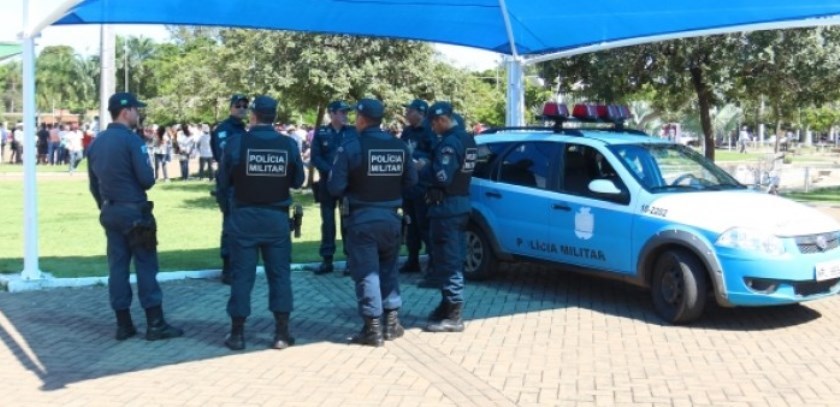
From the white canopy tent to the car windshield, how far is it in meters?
1.44

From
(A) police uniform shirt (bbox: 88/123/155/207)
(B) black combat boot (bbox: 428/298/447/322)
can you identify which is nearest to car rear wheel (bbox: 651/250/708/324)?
(B) black combat boot (bbox: 428/298/447/322)

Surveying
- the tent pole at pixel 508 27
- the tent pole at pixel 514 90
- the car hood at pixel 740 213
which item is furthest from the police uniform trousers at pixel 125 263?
the tent pole at pixel 514 90

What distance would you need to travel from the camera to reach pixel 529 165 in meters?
9.03

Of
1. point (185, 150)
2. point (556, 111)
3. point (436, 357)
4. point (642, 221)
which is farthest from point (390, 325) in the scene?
point (185, 150)

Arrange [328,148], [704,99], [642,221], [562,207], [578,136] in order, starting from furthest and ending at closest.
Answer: [704,99] → [328,148] → [578,136] → [562,207] → [642,221]

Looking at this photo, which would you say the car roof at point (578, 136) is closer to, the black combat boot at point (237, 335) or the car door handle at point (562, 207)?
the car door handle at point (562, 207)

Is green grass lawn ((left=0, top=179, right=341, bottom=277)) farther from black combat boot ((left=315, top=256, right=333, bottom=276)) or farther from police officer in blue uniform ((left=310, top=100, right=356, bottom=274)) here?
police officer in blue uniform ((left=310, top=100, right=356, bottom=274))

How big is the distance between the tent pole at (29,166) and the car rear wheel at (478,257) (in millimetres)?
4475

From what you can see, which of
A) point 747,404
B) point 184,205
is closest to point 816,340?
point 747,404

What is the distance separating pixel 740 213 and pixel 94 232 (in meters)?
9.83

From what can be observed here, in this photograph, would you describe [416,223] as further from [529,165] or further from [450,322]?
[450,322]

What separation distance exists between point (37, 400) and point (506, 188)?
5.10 m

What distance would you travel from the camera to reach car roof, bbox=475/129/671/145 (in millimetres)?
8531

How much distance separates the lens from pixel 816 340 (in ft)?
23.5
